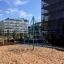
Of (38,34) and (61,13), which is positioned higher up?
(61,13)

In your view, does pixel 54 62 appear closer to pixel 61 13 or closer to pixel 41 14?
pixel 61 13

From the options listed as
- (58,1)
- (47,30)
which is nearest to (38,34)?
(47,30)

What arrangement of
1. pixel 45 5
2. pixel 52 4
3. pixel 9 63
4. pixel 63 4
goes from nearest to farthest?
pixel 9 63 < pixel 63 4 < pixel 52 4 < pixel 45 5

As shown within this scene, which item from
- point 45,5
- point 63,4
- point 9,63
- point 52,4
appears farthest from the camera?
point 45,5

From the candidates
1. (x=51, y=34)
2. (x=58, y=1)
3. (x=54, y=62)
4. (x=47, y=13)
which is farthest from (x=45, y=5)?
(x=54, y=62)

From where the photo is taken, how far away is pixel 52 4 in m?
32.0

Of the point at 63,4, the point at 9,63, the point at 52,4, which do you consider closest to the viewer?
the point at 9,63

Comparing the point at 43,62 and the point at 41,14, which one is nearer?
the point at 43,62

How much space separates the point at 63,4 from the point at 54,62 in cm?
1950

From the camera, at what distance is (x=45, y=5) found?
34062 millimetres

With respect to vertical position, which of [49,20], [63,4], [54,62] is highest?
[63,4]

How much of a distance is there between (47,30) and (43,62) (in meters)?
22.0

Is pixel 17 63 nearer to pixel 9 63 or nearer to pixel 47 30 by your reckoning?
pixel 9 63

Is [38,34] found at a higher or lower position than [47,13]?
lower
